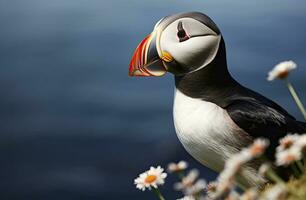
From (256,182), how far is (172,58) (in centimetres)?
Answer: 108

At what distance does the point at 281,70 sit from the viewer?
3.14 meters

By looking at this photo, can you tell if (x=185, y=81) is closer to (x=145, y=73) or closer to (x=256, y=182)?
(x=145, y=73)

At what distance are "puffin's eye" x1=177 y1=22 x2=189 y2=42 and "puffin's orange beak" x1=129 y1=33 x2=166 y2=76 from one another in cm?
20

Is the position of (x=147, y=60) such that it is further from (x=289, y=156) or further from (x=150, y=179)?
(x=289, y=156)

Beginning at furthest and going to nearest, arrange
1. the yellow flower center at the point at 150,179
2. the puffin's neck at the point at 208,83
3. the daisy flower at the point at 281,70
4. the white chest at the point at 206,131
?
1. the puffin's neck at the point at 208,83
2. the white chest at the point at 206,131
3. the yellow flower center at the point at 150,179
4. the daisy flower at the point at 281,70

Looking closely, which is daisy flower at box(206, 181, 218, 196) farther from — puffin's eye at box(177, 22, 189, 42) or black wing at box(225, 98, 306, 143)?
puffin's eye at box(177, 22, 189, 42)

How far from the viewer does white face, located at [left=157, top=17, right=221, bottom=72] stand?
4.33 m

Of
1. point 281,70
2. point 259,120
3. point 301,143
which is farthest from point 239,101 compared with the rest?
point 301,143

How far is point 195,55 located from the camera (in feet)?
14.2

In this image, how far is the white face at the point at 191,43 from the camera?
4.33m

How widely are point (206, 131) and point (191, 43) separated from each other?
0.67m

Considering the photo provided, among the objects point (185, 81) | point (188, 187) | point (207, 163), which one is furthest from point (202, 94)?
point (188, 187)

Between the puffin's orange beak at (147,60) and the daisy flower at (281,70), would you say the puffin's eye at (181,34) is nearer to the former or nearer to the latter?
the puffin's orange beak at (147,60)

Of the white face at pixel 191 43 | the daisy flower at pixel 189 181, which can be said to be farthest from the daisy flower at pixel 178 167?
the white face at pixel 191 43
